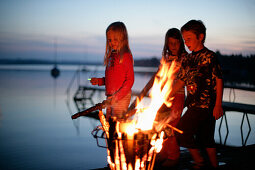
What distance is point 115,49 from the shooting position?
2.84 meters

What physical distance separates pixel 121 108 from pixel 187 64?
0.82m

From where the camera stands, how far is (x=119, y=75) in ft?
9.20

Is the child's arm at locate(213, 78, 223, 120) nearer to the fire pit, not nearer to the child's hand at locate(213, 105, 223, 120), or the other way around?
the child's hand at locate(213, 105, 223, 120)

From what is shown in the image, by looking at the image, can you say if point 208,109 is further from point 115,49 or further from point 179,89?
point 115,49

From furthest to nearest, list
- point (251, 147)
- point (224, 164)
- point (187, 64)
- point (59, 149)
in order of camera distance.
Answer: point (59, 149), point (251, 147), point (224, 164), point (187, 64)

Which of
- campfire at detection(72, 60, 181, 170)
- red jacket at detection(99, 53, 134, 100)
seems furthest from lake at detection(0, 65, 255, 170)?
campfire at detection(72, 60, 181, 170)

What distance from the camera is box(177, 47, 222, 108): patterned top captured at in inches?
108

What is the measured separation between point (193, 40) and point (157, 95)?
2.21ft

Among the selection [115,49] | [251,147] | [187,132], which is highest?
[115,49]

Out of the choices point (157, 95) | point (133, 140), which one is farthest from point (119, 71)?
point (133, 140)

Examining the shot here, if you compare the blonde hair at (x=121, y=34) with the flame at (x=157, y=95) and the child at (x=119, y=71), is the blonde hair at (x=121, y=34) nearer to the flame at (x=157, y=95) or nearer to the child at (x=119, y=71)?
the child at (x=119, y=71)

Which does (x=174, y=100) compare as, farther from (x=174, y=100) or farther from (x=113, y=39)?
(x=113, y=39)

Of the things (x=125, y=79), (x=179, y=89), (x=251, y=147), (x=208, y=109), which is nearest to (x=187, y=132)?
(x=208, y=109)

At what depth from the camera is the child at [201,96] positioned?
2.71 metres
